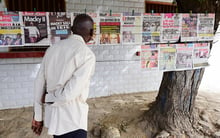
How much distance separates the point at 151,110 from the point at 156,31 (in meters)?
1.27

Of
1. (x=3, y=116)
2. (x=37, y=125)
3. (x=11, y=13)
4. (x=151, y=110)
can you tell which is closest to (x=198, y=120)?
(x=151, y=110)

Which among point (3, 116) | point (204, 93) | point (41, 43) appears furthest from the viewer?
point (204, 93)

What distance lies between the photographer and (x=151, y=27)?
2.54 metres

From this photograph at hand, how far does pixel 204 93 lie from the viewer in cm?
490

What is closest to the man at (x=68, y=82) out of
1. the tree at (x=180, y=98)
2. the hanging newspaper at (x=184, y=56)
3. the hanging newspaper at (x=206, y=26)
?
the hanging newspaper at (x=184, y=56)

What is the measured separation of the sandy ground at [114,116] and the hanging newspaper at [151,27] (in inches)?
51.7

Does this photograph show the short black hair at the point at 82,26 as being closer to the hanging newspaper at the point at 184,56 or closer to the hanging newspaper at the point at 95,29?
the hanging newspaper at the point at 95,29

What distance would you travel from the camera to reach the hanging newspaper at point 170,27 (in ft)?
8.44

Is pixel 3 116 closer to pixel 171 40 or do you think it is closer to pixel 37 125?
pixel 37 125

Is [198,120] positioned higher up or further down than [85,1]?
further down

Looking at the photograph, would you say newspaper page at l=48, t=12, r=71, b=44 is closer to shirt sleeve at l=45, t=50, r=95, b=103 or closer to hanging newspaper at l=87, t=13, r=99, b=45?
hanging newspaper at l=87, t=13, r=99, b=45

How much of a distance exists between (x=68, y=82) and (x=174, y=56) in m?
1.66

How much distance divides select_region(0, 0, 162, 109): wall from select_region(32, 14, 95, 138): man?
2.49 meters

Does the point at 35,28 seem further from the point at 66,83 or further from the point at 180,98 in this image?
the point at 180,98
